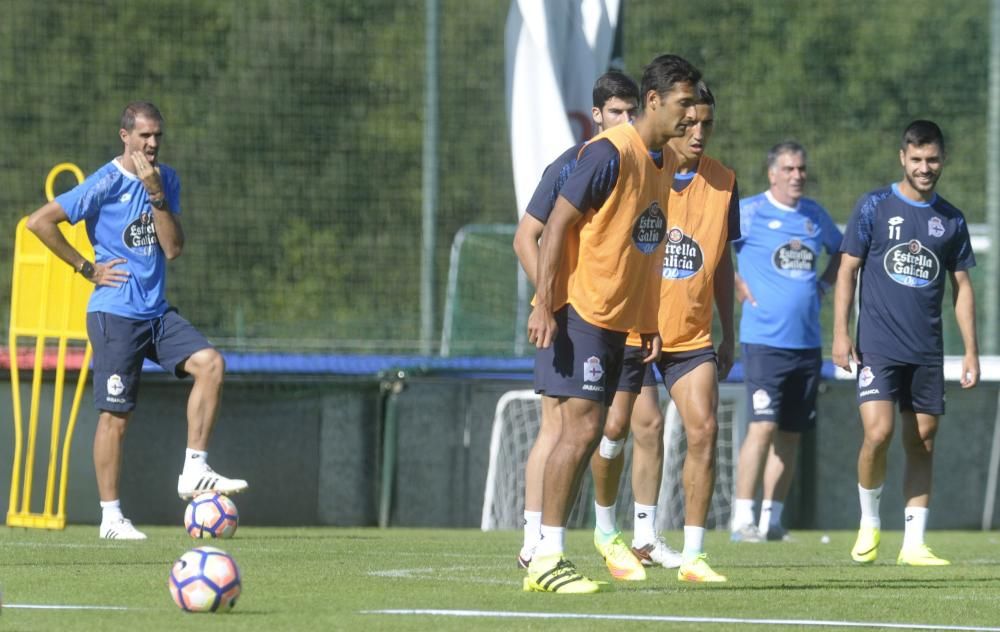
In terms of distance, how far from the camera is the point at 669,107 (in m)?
7.47

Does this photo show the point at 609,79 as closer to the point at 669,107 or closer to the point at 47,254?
the point at 669,107

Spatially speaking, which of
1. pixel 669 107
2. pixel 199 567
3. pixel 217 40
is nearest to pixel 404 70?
pixel 217 40

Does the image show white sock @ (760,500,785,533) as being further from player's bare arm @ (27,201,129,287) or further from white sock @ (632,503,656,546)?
player's bare arm @ (27,201,129,287)

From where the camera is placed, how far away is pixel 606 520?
8.57m

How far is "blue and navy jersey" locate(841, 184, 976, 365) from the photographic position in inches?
381

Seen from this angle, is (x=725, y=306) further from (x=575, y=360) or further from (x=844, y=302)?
(x=575, y=360)

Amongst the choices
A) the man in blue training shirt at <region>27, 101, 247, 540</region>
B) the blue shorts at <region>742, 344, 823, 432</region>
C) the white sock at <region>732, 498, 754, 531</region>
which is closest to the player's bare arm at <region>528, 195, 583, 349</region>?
the man in blue training shirt at <region>27, 101, 247, 540</region>

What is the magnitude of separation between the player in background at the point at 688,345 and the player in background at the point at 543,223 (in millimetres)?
316

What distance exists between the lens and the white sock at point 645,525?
9.03m

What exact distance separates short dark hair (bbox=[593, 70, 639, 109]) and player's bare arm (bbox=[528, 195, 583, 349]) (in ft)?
5.52

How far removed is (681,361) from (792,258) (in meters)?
3.81

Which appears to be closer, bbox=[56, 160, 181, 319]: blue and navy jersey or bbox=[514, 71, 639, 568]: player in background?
bbox=[514, 71, 639, 568]: player in background

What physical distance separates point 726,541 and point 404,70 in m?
10.1

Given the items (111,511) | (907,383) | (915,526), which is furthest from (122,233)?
(915,526)
